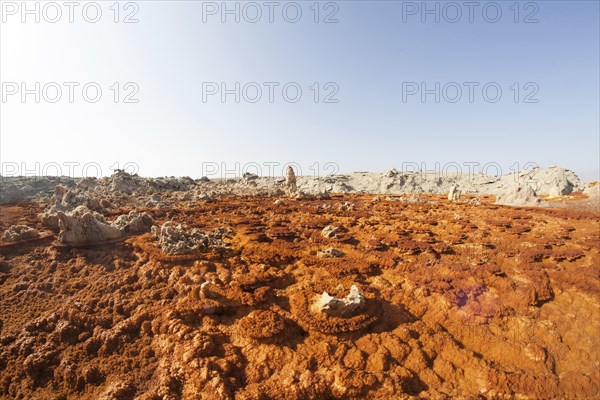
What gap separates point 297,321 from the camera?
21.9ft

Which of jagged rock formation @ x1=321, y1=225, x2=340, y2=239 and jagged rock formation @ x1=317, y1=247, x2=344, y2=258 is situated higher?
jagged rock formation @ x1=321, y1=225, x2=340, y2=239

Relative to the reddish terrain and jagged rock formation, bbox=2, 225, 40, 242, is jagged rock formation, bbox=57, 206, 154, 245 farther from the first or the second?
jagged rock formation, bbox=2, 225, 40, 242

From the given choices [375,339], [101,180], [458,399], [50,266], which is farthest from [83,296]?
[101,180]

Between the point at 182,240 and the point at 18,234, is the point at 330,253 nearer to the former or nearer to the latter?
the point at 182,240

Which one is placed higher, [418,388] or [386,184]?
[386,184]

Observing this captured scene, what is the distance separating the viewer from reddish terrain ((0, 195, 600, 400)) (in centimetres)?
545

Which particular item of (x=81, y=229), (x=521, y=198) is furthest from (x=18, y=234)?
(x=521, y=198)

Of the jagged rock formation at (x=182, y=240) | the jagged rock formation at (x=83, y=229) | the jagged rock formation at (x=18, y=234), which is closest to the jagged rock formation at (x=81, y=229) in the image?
the jagged rock formation at (x=83, y=229)

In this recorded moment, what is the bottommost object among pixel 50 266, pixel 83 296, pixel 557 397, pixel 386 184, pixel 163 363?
pixel 557 397

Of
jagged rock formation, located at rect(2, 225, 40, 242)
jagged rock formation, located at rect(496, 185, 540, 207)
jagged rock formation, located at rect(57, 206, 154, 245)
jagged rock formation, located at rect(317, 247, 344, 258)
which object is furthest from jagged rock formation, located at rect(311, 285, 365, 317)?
jagged rock formation, located at rect(496, 185, 540, 207)

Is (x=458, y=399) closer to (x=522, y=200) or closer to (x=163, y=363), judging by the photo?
(x=163, y=363)

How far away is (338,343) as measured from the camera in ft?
20.2

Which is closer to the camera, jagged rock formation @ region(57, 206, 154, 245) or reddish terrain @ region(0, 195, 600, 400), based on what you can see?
reddish terrain @ region(0, 195, 600, 400)

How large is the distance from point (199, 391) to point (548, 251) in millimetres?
11794
